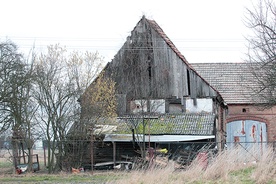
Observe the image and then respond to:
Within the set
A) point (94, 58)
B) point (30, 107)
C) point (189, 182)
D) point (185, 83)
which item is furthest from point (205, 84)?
point (189, 182)

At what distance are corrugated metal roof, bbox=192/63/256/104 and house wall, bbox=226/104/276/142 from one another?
2.29 ft

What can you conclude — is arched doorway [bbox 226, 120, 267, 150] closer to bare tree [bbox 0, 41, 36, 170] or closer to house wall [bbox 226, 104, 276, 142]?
house wall [bbox 226, 104, 276, 142]

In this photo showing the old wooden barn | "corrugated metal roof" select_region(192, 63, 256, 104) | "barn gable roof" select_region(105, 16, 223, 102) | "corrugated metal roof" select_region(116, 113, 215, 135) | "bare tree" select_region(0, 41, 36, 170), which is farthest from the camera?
"corrugated metal roof" select_region(192, 63, 256, 104)

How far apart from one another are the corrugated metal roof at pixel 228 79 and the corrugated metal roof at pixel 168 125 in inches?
432

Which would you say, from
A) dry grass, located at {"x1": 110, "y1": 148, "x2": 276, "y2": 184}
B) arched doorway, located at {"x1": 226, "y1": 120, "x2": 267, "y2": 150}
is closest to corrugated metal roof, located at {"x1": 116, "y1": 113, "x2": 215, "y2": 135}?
arched doorway, located at {"x1": 226, "y1": 120, "x2": 267, "y2": 150}

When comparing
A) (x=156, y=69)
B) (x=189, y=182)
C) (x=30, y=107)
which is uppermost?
(x=156, y=69)

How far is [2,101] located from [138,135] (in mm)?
7937

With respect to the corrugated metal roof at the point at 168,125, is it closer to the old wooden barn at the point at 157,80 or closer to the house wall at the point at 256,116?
the old wooden barn at the point at 157,80

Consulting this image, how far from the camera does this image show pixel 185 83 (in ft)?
117

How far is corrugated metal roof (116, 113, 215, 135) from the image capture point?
32094mm

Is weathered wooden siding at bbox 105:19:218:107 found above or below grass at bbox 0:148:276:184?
above

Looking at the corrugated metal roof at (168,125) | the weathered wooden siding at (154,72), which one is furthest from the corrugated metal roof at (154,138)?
the weathered wooden siding at (154,72)

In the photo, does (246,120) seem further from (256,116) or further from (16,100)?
(16,100)

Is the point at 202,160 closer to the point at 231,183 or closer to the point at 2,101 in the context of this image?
the point at 231,183
